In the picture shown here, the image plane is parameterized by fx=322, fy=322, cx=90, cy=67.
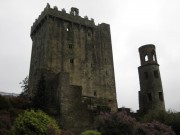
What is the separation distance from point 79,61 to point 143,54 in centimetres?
819

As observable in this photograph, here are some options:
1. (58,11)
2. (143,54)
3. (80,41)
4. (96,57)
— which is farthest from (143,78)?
(58,11)

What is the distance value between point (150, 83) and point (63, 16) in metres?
13.5

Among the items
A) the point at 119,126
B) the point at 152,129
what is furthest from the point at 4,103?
the point at 152,129

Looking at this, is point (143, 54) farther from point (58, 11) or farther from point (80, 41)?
point (58, 11)

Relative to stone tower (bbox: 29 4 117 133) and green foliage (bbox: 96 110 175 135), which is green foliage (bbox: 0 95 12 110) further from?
green foliage (bbox: 96 110 175 135)

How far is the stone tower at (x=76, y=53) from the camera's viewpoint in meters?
37.0

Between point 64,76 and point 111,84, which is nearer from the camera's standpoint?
point 64,76

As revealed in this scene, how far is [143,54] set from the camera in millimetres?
40344

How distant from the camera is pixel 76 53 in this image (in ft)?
128

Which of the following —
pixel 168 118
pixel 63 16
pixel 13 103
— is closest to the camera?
pixel 13 103

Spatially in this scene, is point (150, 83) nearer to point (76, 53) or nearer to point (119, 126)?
point (76, 53)

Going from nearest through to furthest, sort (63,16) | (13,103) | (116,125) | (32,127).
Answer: (32,127)
(116,125)
(13,103)
(63,16)

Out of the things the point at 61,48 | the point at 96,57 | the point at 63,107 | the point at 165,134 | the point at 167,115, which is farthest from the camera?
the point at 96,57

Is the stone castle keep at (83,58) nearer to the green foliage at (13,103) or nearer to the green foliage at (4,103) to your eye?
the green foliage at (13,103)
